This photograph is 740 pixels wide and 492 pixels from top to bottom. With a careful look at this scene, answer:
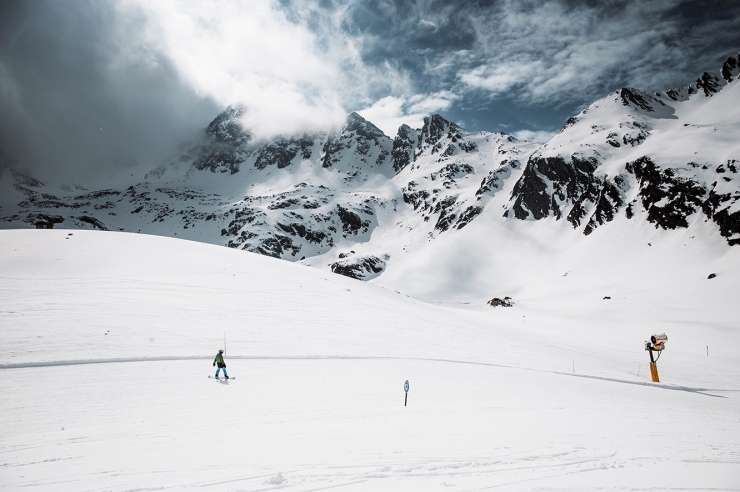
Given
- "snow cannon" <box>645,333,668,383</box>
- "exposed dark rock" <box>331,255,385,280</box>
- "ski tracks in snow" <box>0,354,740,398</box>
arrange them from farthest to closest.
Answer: "exposed dark rock" <box>331,255,385,280</box> < "snow cannon" <box>645,333,668,383</box> < "ski tracks in snow" <box>0,354,740,398</box>

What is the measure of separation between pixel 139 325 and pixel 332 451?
16.9m

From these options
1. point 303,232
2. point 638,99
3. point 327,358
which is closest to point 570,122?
point 638,99

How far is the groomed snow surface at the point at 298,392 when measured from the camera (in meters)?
7.54

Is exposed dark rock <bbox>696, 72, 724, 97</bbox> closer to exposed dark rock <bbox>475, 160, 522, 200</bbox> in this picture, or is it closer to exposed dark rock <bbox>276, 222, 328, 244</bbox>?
exposed dark rock <bbox>475, 160, 522, 200</bbox>

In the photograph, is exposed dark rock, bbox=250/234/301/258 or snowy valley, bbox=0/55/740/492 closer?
snowy valley, bbox=0/55/740/492

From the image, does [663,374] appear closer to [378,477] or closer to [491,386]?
[491,386]

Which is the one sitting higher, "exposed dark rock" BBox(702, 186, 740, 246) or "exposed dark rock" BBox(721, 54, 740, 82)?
"exposed dark rock" BBox(721, 54, 740, 82)

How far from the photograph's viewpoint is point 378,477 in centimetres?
727

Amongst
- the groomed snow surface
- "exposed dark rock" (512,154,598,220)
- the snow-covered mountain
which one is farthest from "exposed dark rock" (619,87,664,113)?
the groomed snow surface

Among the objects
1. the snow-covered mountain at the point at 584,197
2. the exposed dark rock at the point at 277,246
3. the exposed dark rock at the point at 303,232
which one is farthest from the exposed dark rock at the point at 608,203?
the exposed dark rock at the point at 277,246

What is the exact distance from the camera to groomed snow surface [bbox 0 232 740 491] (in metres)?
7.54

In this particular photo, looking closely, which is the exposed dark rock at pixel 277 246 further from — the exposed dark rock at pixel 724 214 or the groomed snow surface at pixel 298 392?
the exposed dark rock at pixel 724 214

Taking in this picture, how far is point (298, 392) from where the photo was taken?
1356 cm

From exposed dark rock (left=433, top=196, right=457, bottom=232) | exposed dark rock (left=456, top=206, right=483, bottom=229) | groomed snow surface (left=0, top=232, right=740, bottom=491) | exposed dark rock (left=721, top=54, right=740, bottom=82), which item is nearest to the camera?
groomed snow surface (left=0, top=232, right=740, bottom=491)
